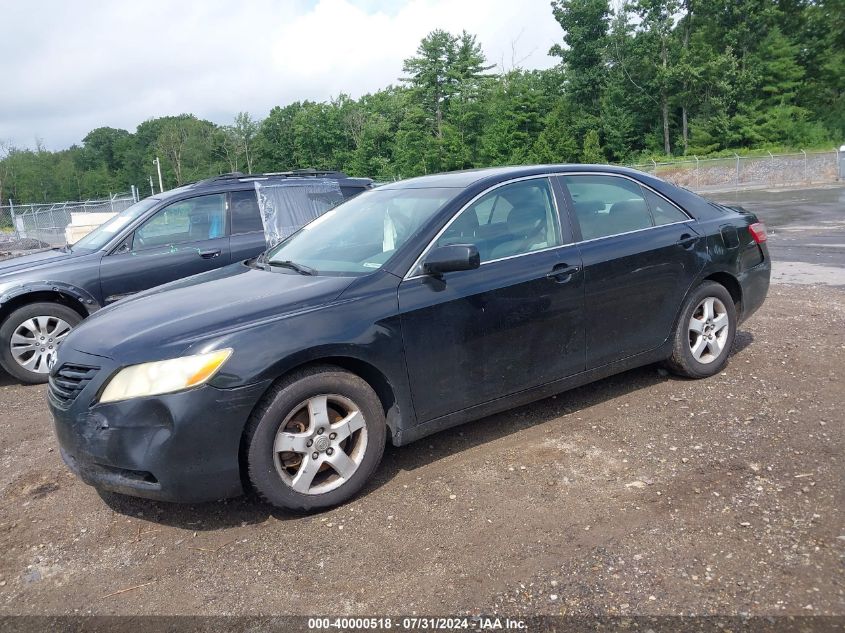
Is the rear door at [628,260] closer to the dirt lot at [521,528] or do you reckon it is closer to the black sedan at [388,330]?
the black sedan at [388,330]

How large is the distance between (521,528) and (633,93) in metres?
55.9

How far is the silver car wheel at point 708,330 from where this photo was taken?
15.9ft

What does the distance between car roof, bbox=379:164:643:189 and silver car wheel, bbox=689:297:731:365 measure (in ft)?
3.75

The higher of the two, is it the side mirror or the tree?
the tree

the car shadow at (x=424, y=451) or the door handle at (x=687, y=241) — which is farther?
the door handle at (x=687, y=241)

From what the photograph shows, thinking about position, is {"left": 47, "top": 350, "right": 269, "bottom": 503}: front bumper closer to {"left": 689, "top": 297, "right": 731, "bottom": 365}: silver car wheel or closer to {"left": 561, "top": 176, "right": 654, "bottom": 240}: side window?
{"left": 561, "top": 176, "right": 654, "bottom": 240}: side window

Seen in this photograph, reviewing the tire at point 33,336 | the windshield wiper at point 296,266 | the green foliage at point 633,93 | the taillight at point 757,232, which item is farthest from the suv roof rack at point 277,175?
the green foliage at point 633,93

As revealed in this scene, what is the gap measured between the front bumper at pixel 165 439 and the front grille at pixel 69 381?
40 millimetres

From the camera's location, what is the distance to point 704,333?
4.88 m

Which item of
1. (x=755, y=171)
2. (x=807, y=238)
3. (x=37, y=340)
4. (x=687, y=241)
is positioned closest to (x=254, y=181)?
(x=37, y=340)

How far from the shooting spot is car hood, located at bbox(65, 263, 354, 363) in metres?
3.17

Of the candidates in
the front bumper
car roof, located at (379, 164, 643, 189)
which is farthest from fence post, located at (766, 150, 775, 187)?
the front bumper

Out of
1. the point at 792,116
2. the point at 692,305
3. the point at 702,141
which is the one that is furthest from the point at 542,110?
the point at 692,305

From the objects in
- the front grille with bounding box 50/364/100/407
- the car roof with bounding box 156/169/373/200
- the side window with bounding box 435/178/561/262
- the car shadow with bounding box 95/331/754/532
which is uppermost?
the car roof with bounding box 156/169/373/200
